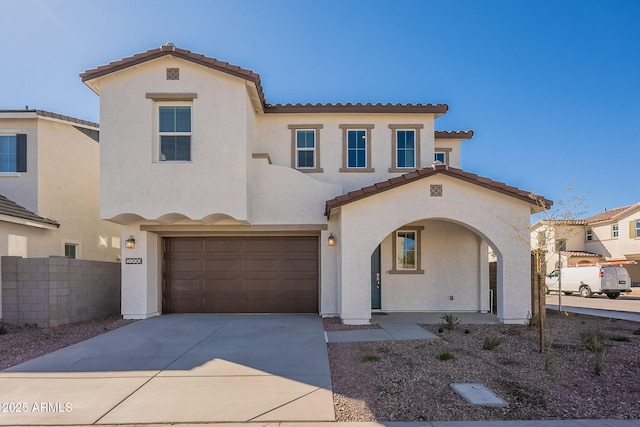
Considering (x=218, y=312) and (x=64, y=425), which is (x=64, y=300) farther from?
(x=64, y=425)

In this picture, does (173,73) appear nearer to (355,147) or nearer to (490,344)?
(355,147)

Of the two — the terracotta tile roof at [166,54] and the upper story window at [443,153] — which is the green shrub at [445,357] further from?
the upper story window at [443,153]

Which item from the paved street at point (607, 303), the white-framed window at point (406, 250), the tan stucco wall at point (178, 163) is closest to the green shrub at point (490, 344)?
the white-framed window at point (406, 250)

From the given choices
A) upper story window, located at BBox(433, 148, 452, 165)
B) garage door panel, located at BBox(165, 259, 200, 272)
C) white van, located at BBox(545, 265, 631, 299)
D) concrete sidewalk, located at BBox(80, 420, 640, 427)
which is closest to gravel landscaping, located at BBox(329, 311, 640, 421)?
concrete sidewalk, located at BBox(80, 420, 640, 427)

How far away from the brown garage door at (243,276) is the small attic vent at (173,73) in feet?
15.6

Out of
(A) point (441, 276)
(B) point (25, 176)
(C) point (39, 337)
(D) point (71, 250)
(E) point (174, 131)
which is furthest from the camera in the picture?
(D) point (71, 250)

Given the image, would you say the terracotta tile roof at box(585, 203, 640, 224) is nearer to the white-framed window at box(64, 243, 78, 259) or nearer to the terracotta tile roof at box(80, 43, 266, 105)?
the terracotta tile roof at box(80, 43, 266, 105)

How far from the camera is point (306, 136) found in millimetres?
12312

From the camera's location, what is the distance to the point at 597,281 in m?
21.7

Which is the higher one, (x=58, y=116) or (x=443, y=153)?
(x=58, y=116)

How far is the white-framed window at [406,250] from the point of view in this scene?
11922 mm

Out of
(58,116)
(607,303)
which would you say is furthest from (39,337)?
(607,303)

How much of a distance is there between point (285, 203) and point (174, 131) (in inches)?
141

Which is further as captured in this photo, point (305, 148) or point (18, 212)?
point (305, 148)
